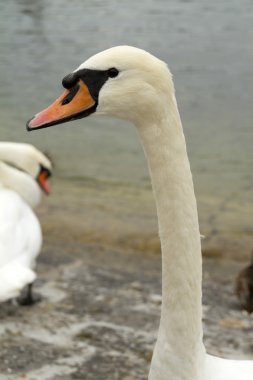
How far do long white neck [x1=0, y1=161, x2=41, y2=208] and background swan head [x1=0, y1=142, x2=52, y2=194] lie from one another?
20 cm

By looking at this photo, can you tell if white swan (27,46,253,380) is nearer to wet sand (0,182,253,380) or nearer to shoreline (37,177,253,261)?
wet sand (0,182,253,380)

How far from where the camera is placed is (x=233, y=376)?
295 centimetres

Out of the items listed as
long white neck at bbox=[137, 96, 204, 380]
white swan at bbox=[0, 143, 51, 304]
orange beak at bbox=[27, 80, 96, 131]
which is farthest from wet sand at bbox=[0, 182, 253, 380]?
orange beak at bbox=[27, 80, 96, 131]

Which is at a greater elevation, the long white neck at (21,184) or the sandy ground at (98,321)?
the long white neck at (21,184)

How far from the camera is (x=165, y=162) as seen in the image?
2646mm

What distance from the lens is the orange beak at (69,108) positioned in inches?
99.3

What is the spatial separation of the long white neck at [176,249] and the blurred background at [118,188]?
2.13m

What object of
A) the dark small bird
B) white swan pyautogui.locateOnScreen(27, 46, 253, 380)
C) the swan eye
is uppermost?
the swan eye

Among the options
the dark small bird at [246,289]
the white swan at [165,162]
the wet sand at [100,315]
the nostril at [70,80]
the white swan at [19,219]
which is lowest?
the wet sand at [100,315]

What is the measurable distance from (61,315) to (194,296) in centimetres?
321

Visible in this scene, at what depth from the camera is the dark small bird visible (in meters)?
6.21

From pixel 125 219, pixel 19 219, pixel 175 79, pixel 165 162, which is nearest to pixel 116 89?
pixel 165 162

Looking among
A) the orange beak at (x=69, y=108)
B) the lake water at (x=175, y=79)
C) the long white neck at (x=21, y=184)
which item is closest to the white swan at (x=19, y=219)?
the long white neck at (x=21, y=184)

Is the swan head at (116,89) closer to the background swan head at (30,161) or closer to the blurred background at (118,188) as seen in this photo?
the blurred background at (118,188)
